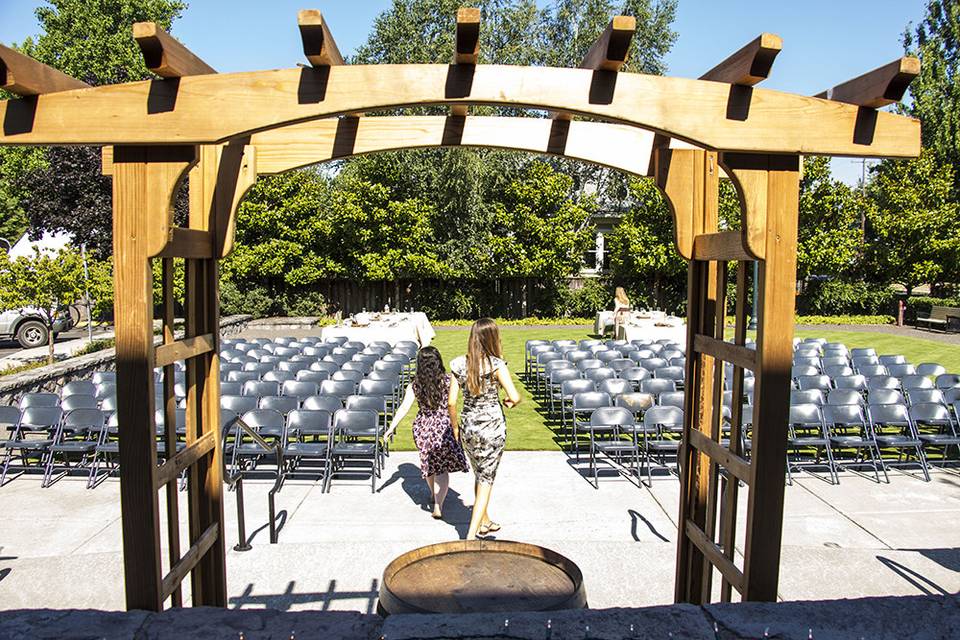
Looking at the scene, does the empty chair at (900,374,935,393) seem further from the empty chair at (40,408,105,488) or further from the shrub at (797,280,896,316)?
the shrub at (797,280,896,316)

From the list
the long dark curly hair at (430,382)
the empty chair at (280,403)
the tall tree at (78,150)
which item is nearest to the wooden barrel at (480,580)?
the long dark curly hair at (430,382)

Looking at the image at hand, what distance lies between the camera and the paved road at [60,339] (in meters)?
20.3

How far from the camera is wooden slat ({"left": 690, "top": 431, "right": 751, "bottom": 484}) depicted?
3.65 meters

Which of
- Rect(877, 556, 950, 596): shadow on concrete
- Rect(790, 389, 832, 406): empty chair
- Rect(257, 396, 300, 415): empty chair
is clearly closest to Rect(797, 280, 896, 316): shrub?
Rect(790, 389, 832, 406): empty chair

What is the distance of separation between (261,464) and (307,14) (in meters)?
6.83

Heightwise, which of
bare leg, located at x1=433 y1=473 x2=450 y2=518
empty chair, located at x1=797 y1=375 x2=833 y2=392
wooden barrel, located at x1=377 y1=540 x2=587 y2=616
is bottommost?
bare leg, located at x1=433 y1=473 x2=450 y2=518

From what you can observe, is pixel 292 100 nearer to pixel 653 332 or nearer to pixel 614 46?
pixel 614 46

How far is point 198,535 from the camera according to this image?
4156mm

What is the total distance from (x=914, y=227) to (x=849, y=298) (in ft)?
11.3

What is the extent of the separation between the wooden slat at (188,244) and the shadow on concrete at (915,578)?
16.9 feet

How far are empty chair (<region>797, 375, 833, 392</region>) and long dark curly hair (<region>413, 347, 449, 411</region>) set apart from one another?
625cm

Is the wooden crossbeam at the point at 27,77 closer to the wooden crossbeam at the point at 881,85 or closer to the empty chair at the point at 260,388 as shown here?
the wooden crossbeam at the point at 881,85

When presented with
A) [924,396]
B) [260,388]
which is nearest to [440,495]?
[260,388]

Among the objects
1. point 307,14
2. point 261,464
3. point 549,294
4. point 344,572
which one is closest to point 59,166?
point 549,294
